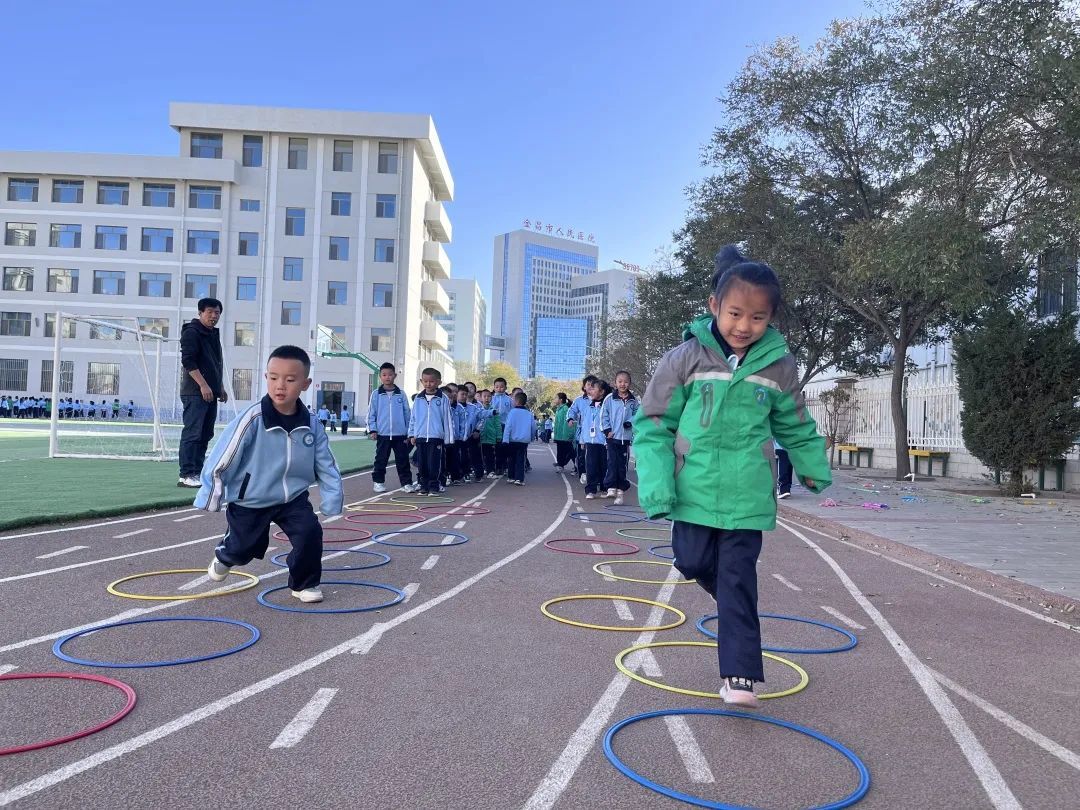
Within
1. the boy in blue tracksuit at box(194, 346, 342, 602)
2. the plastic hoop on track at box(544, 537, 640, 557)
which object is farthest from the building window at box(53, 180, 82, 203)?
the boy in blue tracksuit at box(194, 346, 342, 602)

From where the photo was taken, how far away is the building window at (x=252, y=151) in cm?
6038

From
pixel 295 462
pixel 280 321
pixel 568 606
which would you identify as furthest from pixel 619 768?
pixel 280 321

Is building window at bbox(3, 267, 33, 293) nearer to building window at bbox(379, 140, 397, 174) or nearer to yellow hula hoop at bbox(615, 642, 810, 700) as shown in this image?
building window at bbox(379, 140, 397, 174)

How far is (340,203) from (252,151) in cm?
724

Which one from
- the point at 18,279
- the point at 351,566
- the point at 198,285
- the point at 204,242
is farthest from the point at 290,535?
the point at 18,279

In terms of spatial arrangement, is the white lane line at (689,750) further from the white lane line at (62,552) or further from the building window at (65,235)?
the building window at (65,235)

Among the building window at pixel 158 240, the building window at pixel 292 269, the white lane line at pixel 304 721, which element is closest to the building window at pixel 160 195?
the building window at pixel 158 240

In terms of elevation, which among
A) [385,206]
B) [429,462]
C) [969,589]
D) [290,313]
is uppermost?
[385,206]

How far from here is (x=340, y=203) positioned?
60000 millimetres

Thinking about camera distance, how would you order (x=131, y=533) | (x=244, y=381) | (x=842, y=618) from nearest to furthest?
(x=842, y=618) → (x=131, y=533) → (x=244, y=381)

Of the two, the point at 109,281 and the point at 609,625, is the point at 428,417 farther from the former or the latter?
the point at 109,281

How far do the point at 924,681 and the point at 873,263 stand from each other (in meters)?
11.0

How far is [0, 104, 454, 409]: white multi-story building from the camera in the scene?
5966 centimetres

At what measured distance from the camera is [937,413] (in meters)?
22.1
